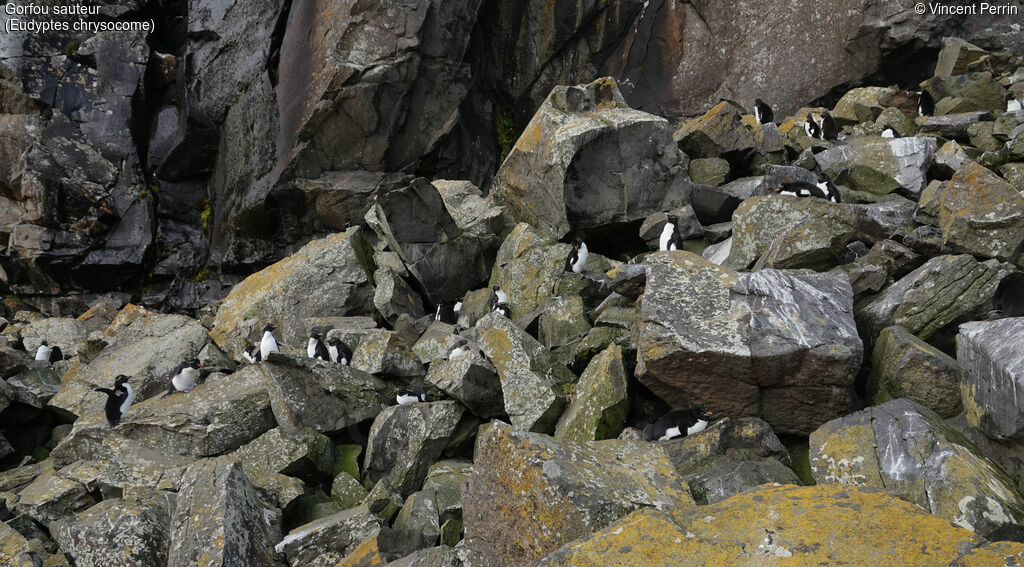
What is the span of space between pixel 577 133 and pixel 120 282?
2126 cm

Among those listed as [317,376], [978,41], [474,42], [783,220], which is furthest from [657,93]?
[317,376]

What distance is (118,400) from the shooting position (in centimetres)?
1283

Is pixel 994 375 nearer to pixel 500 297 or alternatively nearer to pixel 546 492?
pixel 546 492

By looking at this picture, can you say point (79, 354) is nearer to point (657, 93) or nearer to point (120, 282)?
point (120, 282)

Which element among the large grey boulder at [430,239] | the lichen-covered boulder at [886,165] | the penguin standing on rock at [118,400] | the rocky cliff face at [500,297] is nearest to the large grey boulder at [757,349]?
the rocky cliff face at [500,297]

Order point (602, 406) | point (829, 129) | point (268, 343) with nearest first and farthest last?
point (602, 406)
point (268, 343)
point (829, 129)

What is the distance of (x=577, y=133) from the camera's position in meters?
15.5

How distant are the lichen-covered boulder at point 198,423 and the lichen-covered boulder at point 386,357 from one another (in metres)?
1.79

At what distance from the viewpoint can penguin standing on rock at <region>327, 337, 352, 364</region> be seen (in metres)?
13.9

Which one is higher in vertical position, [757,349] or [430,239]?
[757,349]

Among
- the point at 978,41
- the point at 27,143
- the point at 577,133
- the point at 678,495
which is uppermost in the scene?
the point at 978,41

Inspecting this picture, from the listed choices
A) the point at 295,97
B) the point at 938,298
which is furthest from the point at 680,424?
the point at 295,97

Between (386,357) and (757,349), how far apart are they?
6.82 m

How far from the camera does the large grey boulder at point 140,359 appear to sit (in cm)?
1486
